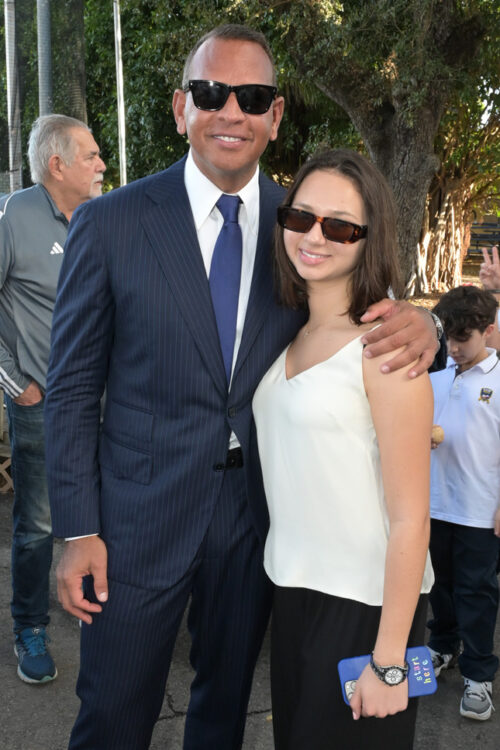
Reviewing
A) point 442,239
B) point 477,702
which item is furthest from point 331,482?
point 442,239

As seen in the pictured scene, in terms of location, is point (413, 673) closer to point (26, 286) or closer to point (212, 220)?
point (212, 220)

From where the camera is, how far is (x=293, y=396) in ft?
6.44

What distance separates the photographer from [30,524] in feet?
12.0

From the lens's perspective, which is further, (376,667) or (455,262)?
(455,262)

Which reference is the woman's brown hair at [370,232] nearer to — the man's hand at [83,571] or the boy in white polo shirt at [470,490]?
the man's hand at [83,571]

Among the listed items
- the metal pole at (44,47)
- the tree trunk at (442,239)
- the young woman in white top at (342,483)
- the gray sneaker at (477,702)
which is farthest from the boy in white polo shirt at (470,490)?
the tree trunk at (442,239)

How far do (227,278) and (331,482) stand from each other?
2.08ft

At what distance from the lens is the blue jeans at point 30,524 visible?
11.9 ft

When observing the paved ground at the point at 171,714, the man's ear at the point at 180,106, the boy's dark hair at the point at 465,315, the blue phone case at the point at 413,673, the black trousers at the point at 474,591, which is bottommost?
the paved ground at the point at 171,714

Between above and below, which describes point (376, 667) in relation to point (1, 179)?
below

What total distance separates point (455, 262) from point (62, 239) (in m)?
19.0

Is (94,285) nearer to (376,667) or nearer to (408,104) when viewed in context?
(376,667)

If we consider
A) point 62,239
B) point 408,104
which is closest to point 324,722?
point 62,239

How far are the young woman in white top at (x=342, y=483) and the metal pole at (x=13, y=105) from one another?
4152 mm
